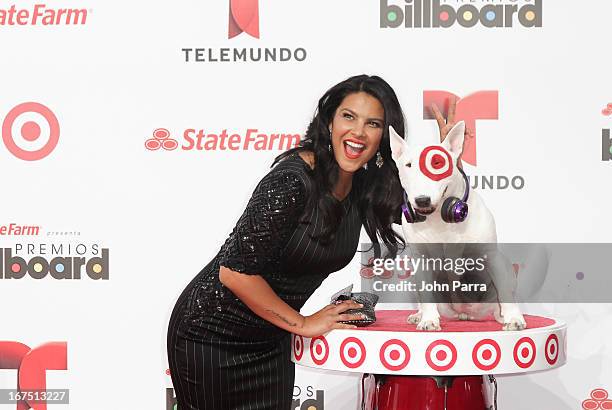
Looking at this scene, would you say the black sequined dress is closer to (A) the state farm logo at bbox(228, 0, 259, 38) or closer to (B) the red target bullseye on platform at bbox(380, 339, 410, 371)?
(B) the red target bullseye on platform at bbox(380, 339, 410, 371)

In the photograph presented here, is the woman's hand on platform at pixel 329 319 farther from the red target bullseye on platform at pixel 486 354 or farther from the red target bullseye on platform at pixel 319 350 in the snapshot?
the red target bullseye on platform at pixel 486 354

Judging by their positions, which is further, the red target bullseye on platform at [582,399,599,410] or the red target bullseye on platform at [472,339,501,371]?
the red target bullseye on platform at [582,399,599,410]

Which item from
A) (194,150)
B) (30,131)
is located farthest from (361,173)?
(30,131)

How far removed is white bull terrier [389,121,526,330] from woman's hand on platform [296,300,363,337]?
137 mm

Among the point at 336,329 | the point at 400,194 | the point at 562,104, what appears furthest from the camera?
the point at 562,104

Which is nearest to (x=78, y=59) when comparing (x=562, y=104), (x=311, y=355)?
(x=311, y=355)

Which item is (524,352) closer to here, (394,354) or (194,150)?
(394,354)

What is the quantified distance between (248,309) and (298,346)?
13 centimetres

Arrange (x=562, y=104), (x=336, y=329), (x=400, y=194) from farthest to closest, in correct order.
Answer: (x=562, y=104)
(x=400, y=194)
(x=336, y=329)

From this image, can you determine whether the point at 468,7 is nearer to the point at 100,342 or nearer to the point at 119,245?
the point at 119,245

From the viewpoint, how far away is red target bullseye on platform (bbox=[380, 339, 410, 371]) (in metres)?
1.52

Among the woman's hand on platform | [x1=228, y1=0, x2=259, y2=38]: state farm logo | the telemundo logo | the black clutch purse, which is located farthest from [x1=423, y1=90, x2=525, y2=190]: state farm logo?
the woman's hand on platform

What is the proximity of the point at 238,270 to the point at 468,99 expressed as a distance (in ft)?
2.84

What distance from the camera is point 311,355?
163 centimetres
